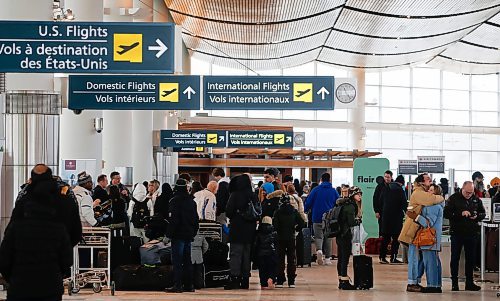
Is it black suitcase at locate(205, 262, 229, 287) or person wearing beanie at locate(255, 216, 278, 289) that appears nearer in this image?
person wearing beanie at locate(255, 216, 278, 289)

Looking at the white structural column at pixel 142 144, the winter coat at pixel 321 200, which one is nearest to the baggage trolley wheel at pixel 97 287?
the winter coat at pixel 321 200

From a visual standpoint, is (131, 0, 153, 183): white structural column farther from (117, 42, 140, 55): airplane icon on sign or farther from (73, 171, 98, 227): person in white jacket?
(117, 42, 140, 55): airplane icon on sign

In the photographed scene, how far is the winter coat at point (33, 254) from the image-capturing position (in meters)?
5.75

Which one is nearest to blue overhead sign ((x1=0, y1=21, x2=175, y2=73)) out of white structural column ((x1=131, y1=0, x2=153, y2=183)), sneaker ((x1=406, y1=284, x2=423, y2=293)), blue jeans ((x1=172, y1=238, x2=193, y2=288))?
blue jeans ((x1=172, y1=238, x2=193, y2=288))

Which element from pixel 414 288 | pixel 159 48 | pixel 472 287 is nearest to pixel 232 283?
pixel 414 288

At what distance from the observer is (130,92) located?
15070 mm

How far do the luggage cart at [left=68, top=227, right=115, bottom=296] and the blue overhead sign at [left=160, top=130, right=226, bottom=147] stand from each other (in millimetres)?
15515

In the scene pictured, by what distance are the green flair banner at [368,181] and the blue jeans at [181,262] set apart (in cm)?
831

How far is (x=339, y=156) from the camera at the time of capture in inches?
1432

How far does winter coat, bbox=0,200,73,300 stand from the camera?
5.75m

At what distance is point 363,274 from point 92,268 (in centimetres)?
380

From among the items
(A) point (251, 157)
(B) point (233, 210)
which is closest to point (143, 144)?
(A) point (251, 157)

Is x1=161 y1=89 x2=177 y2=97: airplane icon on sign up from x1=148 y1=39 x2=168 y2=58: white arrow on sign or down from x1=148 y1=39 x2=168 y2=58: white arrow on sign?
down

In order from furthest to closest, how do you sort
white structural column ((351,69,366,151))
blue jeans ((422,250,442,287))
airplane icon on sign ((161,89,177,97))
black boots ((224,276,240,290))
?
white structural column ((351,69,366,151))
airplane icon on sign ((161,89,177,97))
black boots ((224,276,240,290))
blue jeans ((422,250,442,287))
